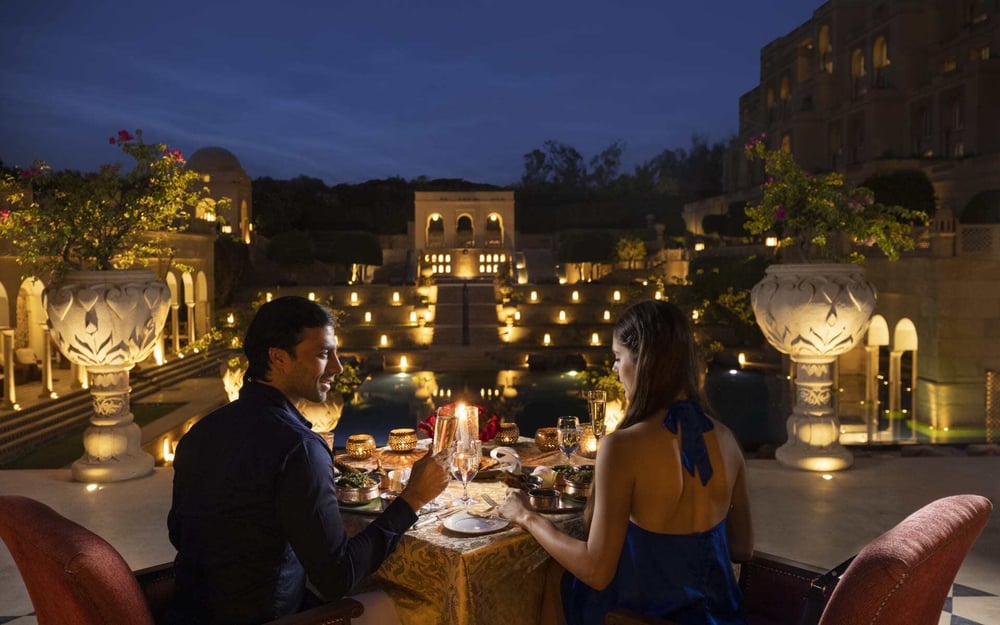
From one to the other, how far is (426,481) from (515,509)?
29 cm

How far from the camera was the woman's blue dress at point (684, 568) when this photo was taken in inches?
79.6

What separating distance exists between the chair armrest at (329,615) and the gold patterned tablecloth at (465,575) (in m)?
0.29

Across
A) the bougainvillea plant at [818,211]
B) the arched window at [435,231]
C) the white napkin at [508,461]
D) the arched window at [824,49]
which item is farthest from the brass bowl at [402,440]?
the arched window at [435,231]

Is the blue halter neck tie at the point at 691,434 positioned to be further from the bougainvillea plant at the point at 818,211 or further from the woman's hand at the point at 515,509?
the bougainvillea plant at the point at 818,211

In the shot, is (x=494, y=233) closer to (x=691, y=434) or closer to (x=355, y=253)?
(x=355, y=253)

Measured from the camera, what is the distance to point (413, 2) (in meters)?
54.8

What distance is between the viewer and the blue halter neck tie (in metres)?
2.02

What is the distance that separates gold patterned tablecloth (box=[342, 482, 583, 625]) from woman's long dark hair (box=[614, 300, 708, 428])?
0.51 m

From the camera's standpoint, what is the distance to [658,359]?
2.07m

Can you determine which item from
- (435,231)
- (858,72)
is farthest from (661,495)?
(435,231)

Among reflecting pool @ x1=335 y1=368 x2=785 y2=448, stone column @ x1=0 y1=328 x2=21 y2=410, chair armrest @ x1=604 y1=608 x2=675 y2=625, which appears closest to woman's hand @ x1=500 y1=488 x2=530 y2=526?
chair armrest @ x1=604 y1=608 x2=675 y2=625

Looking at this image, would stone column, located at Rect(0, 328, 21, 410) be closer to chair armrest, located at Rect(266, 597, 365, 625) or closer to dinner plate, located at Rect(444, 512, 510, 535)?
dinner plate, located at Rect(444, 512, 510, 535)

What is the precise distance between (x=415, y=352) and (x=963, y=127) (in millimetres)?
15749

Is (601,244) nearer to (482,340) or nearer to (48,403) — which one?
(482,340)
